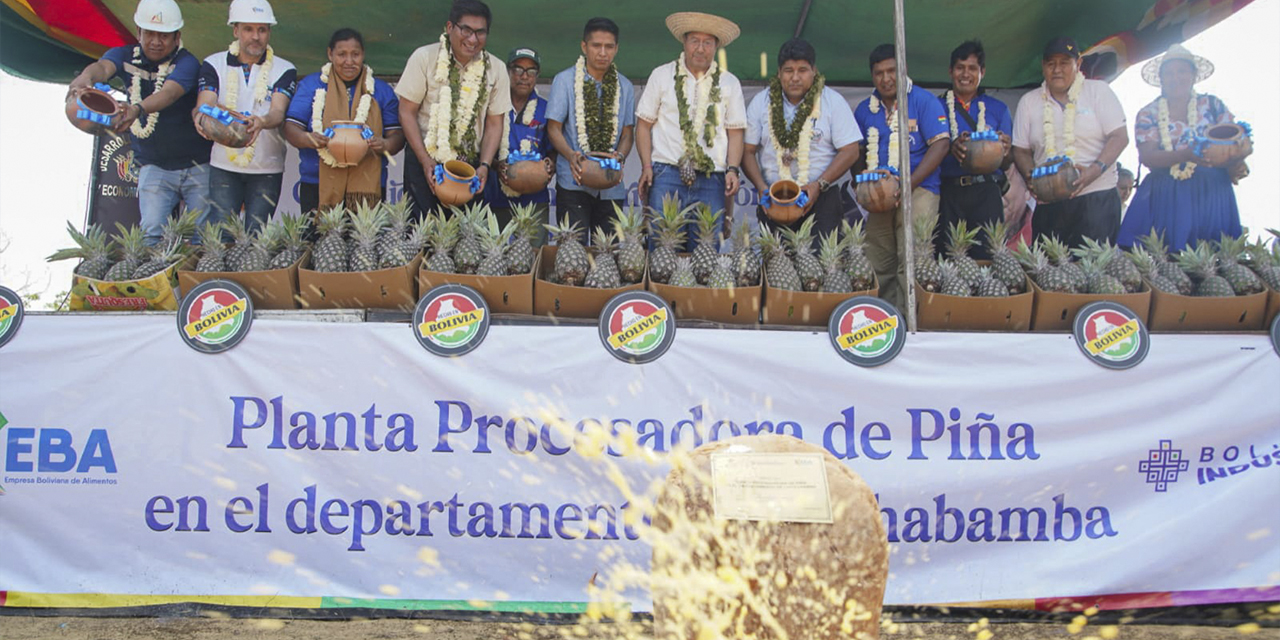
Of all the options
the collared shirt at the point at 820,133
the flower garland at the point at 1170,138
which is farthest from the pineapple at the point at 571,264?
the flower garland at the point at 1170,138

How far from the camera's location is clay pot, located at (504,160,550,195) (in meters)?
4.66

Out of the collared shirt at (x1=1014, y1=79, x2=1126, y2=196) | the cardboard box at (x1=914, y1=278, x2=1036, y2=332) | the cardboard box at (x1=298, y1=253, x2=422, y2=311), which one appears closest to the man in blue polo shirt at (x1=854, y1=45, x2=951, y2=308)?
the collared shirt at (x1=1014, y1=79, x2=1126, y2=196)

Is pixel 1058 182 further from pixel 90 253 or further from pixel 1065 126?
pixel 90 253

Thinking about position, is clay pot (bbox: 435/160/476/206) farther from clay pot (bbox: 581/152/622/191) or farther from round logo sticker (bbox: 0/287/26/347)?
round logo sticker (bbox: 0/287/26/347)

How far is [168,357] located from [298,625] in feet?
3.93

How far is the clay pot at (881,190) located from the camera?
4570mm

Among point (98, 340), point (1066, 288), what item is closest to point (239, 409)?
point (98, 340)

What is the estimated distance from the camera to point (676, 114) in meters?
5.16

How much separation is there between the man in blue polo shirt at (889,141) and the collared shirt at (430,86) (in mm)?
2072

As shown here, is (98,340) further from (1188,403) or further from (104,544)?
(1188,403)

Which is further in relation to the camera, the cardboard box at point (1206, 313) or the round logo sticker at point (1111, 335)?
the cardboard box at point (1206, 313)

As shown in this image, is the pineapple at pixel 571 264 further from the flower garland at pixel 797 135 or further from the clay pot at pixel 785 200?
the flower garland at pixel 797 135

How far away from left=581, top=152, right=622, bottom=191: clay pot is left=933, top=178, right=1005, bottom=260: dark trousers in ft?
6.66

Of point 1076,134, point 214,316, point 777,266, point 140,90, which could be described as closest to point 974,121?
point 1076,134
